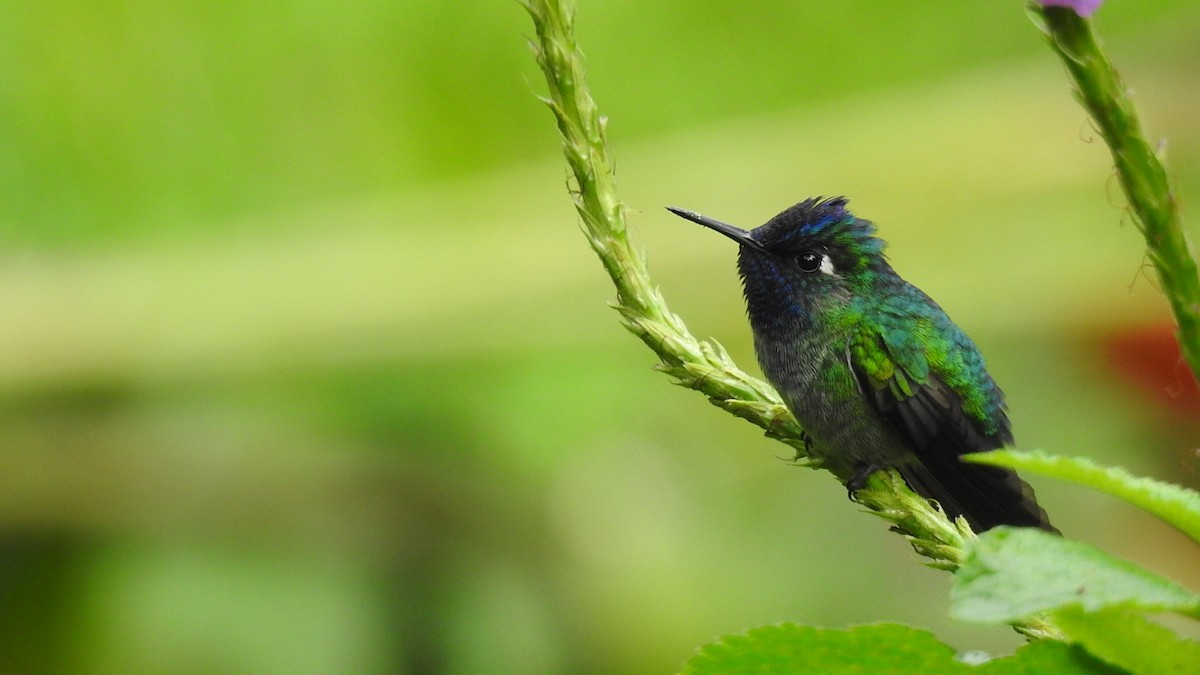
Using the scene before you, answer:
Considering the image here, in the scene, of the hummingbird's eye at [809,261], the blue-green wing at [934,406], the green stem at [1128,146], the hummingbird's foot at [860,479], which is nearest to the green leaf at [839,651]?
the green stem at [1128,146]

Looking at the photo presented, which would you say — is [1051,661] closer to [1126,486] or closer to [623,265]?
[1126,486]

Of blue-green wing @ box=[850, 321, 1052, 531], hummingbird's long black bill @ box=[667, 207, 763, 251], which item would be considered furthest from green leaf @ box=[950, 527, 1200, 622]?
blue-green wing @ box=[850, 321, 1052, 531]

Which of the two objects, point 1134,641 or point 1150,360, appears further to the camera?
point 1150,360

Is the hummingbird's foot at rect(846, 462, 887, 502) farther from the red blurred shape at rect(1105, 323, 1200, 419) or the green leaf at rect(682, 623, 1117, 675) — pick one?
the red blurred shape at rect(1105, 323, 1200, 419)

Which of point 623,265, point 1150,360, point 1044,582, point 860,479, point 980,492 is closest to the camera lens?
point 1044,582

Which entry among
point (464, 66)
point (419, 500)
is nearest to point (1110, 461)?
point (419, 500)

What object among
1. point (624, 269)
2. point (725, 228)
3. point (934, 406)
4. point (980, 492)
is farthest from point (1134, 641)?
point (934, 406)

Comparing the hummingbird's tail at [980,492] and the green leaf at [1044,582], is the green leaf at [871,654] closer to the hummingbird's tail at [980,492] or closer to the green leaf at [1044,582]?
the green leaf at [1044,582]
